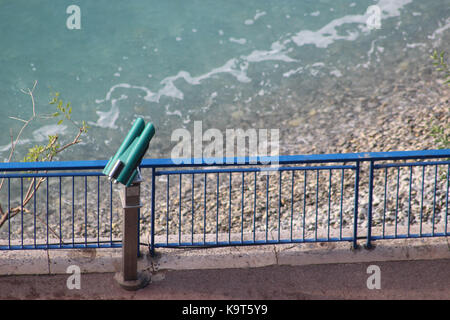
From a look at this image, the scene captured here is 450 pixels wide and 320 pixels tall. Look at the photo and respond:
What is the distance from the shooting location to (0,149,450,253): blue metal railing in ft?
27.1

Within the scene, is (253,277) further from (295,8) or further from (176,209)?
(295,8)

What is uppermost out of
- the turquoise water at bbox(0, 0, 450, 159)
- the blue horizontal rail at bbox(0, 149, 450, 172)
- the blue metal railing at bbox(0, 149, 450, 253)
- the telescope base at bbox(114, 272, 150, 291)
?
the turquoise water at bbox(0, 0, 450, 159)

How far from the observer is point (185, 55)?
82.3ft

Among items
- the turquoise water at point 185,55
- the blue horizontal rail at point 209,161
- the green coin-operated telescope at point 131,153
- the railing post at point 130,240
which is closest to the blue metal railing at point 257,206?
the blue horizontal rail at point 209,161

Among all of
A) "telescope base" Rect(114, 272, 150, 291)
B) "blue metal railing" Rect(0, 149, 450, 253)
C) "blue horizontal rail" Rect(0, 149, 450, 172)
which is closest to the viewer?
"blue horizontal rail" Rect(0, 149, 450, 172)

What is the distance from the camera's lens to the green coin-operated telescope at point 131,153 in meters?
6.87

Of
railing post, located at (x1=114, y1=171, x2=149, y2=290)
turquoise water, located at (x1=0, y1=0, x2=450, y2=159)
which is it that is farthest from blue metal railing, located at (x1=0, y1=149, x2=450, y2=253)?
turquoise water, located at (x1=0, y1=0, x2=450, y2=159)

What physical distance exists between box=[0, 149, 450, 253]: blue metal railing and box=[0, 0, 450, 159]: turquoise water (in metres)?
3.26

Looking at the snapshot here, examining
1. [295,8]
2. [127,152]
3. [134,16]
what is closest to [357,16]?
[295,8]

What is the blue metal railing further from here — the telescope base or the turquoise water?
the turquoise water

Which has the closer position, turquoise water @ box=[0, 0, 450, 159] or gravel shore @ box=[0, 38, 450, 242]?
gravel shore @ box=[0, 38, 450, 242]

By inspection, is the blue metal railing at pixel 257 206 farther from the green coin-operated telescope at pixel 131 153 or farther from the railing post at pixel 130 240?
the green coin-operated telescope at pixel 131 153

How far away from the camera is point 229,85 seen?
21.8 metres

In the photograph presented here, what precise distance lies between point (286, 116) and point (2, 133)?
8115mm
